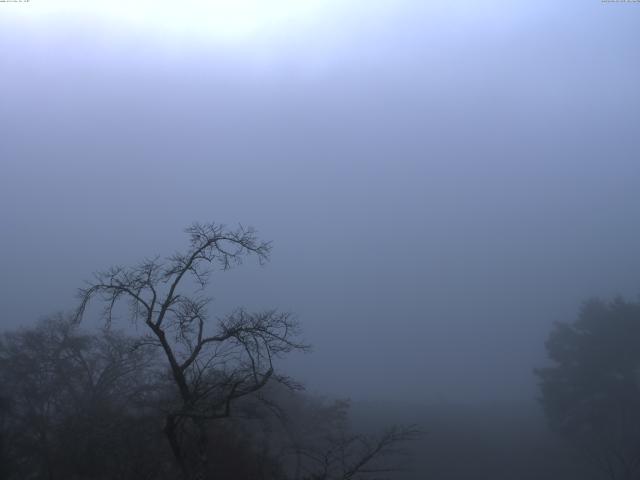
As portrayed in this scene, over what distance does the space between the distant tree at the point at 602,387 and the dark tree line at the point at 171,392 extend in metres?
22.2

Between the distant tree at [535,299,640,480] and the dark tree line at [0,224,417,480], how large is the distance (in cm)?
2216

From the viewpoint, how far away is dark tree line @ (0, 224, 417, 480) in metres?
8.07

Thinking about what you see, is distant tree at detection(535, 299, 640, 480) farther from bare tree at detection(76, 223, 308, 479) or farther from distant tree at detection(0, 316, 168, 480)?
bare tree at detection(76, 223, 308, 479)

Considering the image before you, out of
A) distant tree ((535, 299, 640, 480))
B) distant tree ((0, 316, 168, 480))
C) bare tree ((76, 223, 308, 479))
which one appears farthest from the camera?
distant tree ((535, 299, 640, 480))

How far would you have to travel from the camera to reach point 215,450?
42.6 feet

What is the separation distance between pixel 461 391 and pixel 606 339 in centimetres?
7243

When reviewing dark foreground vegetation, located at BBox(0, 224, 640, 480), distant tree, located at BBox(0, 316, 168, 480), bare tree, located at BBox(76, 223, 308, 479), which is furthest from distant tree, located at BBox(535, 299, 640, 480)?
bare tree, located at BBox(76, 223, 308, 479)

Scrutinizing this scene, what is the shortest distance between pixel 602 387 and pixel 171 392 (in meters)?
31.8

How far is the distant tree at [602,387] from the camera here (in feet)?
106

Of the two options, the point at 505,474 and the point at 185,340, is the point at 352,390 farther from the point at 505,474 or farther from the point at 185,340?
the point at 185,340

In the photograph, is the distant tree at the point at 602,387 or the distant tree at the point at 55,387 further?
the distant tree at the point at 602,387

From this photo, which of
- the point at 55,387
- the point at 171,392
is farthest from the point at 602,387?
the point at 55,387

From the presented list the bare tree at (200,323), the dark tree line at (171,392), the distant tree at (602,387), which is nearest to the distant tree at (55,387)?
the dark tree line at (171,392)

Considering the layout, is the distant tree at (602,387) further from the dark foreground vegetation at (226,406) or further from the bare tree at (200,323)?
the bare tree at (200,323)
